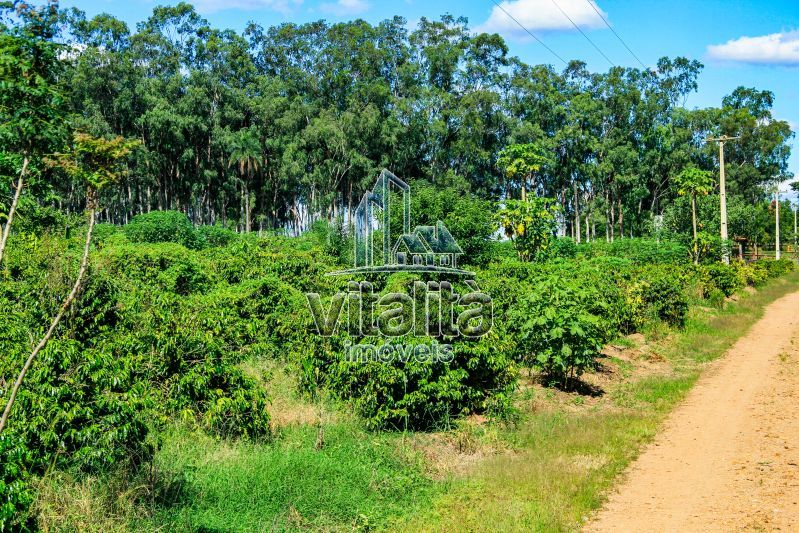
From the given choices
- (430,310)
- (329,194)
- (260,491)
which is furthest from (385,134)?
(260,491)

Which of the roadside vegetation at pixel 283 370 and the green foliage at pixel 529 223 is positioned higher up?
the green foliage at pixel 529 223

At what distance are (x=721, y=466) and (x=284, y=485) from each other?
538cm

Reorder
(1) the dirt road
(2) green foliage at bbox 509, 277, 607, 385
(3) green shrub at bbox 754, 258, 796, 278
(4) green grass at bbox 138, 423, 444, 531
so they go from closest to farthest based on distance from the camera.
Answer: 1. (4) green grass at bbox 138, 423, 444, 531
2. (1) the dirt road
3. (2) green foliage at bbox 509, 277, 607, 385
4. (3) green shrub at bbox 754, 258, 796, 278

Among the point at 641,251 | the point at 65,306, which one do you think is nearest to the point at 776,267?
the point at 641,251

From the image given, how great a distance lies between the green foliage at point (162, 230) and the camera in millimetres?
32812

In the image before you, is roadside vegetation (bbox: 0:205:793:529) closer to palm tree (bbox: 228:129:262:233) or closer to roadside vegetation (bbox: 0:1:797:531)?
roadside vegetation (bbox: 0:1:797:531)

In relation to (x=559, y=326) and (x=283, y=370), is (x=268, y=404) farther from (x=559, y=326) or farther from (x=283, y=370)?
(x=559, y=326)

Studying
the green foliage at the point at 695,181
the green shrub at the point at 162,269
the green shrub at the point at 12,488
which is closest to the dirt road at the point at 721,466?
the green shrub at the point at 12,488

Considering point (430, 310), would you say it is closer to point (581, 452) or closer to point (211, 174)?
point (581, 452)

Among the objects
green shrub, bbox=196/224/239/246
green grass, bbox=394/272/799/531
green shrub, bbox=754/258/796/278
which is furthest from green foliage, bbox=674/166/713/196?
green shrub, bbox=196/224/239/246

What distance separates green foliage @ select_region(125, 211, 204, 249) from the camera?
32.8m

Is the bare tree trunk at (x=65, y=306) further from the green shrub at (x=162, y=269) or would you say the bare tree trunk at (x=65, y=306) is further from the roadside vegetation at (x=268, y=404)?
the green shrub at (x=162, y=269)

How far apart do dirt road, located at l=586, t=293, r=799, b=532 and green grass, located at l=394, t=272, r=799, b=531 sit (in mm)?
244

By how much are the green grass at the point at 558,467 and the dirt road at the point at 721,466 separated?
24 centimetres
